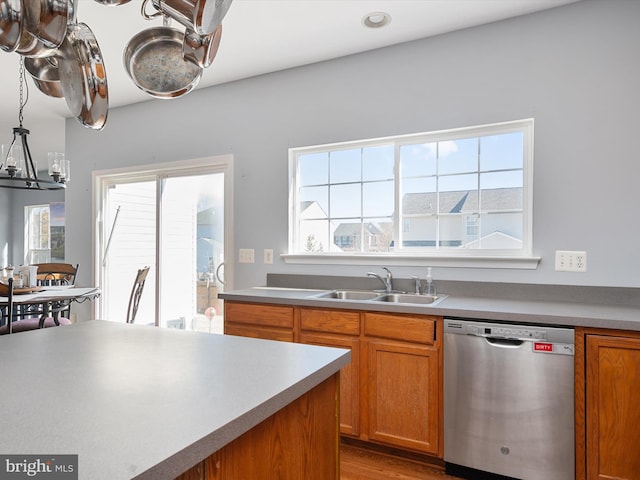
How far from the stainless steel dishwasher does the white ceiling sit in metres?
1.81

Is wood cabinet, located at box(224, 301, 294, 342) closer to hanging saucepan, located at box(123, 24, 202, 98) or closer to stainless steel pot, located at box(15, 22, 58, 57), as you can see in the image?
hanging saucepan, located at box(123, 24, 202, 98)

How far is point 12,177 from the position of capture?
2867mm

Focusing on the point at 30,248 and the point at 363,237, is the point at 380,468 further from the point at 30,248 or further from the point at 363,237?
the point at 30,248

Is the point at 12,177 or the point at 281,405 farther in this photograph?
the point at 12,177

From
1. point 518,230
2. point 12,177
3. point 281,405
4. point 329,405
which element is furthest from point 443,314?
point 12,177

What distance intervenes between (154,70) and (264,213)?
1937 mm

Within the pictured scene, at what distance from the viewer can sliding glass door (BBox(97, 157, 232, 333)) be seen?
3510mm

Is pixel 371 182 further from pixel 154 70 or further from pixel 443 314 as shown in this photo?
pixel 154 70

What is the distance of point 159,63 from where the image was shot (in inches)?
51.6

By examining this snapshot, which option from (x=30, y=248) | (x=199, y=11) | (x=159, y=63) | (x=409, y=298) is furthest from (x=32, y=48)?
(x=30, y=248)

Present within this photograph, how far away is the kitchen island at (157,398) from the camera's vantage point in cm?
63

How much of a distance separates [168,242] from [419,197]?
236 cm

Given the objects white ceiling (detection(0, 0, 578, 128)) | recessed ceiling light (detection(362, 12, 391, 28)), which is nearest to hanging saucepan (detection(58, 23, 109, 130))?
white ceiling (detection(0, 0, 578, 128))

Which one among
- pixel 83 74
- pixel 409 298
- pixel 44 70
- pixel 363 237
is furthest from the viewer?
pixel 363 237
